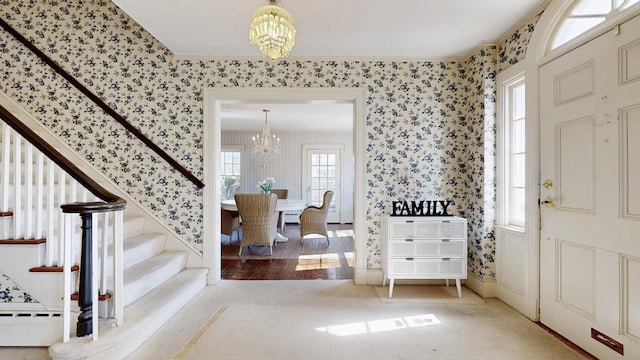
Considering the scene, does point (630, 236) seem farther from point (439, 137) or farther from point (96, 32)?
point (96, 32)

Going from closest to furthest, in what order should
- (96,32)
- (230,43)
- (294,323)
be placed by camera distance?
Answer: (294,323) < (230,43) < (96,32)

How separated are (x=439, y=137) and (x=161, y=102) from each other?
3.13 m

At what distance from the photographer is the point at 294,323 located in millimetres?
2424

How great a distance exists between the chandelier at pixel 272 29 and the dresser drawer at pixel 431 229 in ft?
6.31

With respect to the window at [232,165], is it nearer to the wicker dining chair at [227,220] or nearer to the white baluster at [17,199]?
the wicker dining chair at [227,220]

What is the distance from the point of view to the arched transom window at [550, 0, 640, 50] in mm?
1878

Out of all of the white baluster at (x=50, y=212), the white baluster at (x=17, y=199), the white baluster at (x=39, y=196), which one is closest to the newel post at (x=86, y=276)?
the white baluster at (x=50, y=212)

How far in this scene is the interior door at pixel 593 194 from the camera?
5.68 ft

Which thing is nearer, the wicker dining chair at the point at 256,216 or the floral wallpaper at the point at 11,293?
the floral wallpaper at the point at 11,293

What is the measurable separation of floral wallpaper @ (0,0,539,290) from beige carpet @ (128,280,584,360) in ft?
2.41

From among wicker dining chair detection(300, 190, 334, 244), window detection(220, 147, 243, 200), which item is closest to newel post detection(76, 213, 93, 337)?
wicker dining chair detection(300, 190, 334, 244)

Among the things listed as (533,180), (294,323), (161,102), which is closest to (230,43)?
(161,102)

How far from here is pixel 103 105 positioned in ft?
10.6

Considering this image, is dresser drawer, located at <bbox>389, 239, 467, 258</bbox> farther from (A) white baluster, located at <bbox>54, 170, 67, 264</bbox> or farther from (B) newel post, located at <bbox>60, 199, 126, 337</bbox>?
(A) white baluster, located at <bbox>54, 170, 67, 264</bbox>
